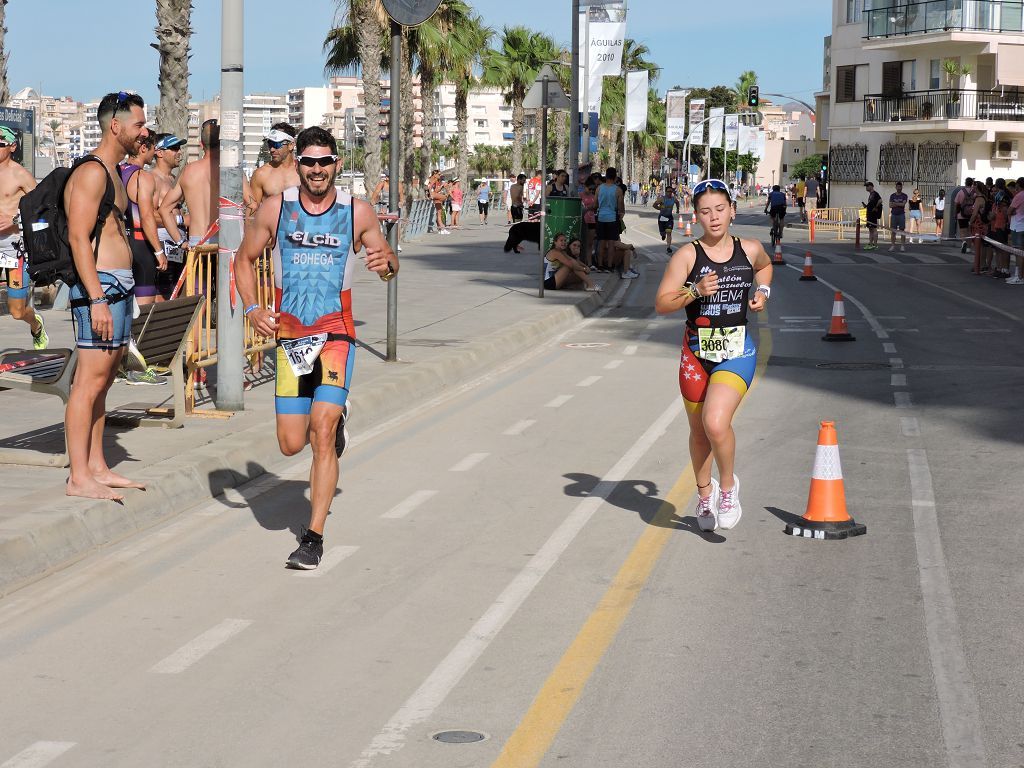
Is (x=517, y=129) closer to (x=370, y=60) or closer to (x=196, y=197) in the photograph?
(x=370, y=60)

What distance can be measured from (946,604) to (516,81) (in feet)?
250

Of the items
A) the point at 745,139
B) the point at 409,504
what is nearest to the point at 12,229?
the point at 409,504

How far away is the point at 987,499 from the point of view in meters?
8.91

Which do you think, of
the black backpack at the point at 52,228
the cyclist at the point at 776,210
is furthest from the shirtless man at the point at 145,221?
the cyclist at the point at 776,210

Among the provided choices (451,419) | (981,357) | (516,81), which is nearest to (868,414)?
(451,419)

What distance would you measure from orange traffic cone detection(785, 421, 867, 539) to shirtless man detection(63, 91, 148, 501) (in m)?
3.66

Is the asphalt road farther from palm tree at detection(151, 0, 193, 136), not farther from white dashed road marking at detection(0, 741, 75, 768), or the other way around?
palm tree at detection(151, 0, 193, 136)

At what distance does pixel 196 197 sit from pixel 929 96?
179 ft

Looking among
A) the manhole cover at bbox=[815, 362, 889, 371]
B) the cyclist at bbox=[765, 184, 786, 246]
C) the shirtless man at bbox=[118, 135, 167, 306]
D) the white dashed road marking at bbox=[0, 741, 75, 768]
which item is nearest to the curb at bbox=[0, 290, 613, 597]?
the shirtless man at bbox=[118, 135, 167, 306]

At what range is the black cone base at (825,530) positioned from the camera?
7.89 meters

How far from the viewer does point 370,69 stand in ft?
141

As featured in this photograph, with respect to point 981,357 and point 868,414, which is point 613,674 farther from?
point 981,357

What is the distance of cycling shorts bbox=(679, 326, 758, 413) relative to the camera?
782cm

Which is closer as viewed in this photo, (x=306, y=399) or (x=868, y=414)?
(x=306, y=399)
